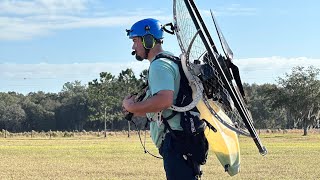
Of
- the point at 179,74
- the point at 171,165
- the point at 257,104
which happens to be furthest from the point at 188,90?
the point at 257,104

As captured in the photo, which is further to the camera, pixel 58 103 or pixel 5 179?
pixel 58 103

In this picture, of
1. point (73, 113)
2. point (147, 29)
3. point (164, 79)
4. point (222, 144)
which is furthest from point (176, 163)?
point (73, 113)

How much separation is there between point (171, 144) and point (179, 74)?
51cm

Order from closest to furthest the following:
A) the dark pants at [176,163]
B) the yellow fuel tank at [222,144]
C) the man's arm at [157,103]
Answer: the man's arm at [157,103] → the dark pants at [176,163] → the yellow fuel tank at [222,144]

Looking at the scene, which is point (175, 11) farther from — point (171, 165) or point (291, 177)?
point (291, 177)

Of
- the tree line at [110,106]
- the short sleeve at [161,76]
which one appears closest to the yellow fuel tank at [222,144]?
the short sleeve at [161,76]

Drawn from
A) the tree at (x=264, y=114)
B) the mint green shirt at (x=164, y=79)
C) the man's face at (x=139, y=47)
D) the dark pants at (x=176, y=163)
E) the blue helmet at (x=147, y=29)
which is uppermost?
the tree at (x=264, y=114)

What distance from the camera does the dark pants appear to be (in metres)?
4.51

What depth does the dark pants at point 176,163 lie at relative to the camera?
4.51 metres

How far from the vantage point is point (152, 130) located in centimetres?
473

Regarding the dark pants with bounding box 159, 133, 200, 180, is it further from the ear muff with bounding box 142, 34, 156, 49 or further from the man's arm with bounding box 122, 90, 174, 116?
the ear muff with bounding box 142, 34, 156, 49

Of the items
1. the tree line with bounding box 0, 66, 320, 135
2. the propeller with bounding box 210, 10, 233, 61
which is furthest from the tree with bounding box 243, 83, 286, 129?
the propeller with bounding box 210, 10, 233, 61

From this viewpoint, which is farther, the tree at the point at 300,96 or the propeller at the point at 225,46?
the tree at the point at 300,96

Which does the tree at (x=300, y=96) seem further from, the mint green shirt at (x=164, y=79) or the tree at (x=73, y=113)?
the mint green shirt at (x=164, y=79)
